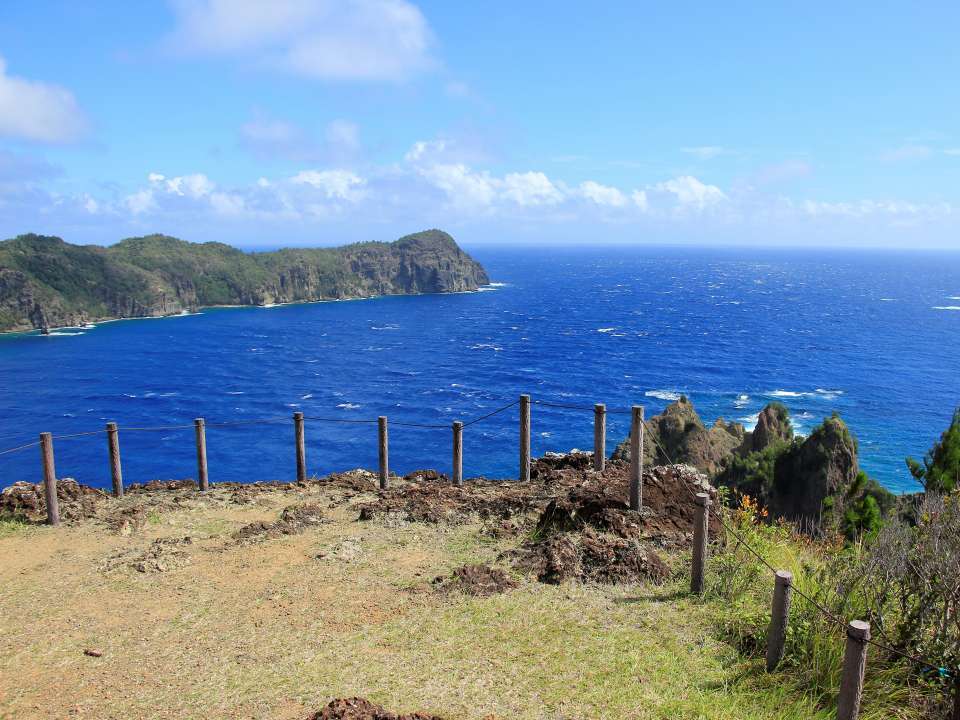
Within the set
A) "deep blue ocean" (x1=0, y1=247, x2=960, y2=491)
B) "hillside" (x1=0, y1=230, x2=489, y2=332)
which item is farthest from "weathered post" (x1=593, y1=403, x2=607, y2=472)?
"hillside" (x1=0, y1=230, x2=489, y2=332)

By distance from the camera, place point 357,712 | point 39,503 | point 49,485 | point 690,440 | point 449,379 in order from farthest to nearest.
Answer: point 449,379
point 690,440
point 39,503
point 49,485
point 357,712

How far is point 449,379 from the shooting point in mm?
75625

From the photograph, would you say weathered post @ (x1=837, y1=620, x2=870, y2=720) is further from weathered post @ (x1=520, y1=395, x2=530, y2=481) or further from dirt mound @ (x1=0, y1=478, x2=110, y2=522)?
dirt mound @ (x1=0, y1=478, x2=110, y2=522)

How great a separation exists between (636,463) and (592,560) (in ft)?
7.38

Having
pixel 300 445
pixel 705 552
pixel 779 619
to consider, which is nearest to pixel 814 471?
pixel 300 445

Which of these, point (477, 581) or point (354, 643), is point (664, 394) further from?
point (354, 643)

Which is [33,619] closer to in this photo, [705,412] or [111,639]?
[111,639]

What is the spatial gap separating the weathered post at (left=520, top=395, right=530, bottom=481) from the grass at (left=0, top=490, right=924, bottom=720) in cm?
394

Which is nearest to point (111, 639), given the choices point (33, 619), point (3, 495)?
point (33, 619)

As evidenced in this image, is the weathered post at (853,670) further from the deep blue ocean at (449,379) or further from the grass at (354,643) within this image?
the deep blue ocean at (449,379)

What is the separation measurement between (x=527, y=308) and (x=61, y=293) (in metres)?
96.3

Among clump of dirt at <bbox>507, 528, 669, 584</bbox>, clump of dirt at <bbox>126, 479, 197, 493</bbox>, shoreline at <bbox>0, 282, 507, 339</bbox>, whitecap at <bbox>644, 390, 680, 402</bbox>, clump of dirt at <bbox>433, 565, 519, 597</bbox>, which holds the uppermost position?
clump of dirt at <bbox>507, 528, 669, 584</bbox>

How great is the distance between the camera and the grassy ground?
23.7 feet

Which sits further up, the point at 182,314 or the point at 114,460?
the point at 114,460
